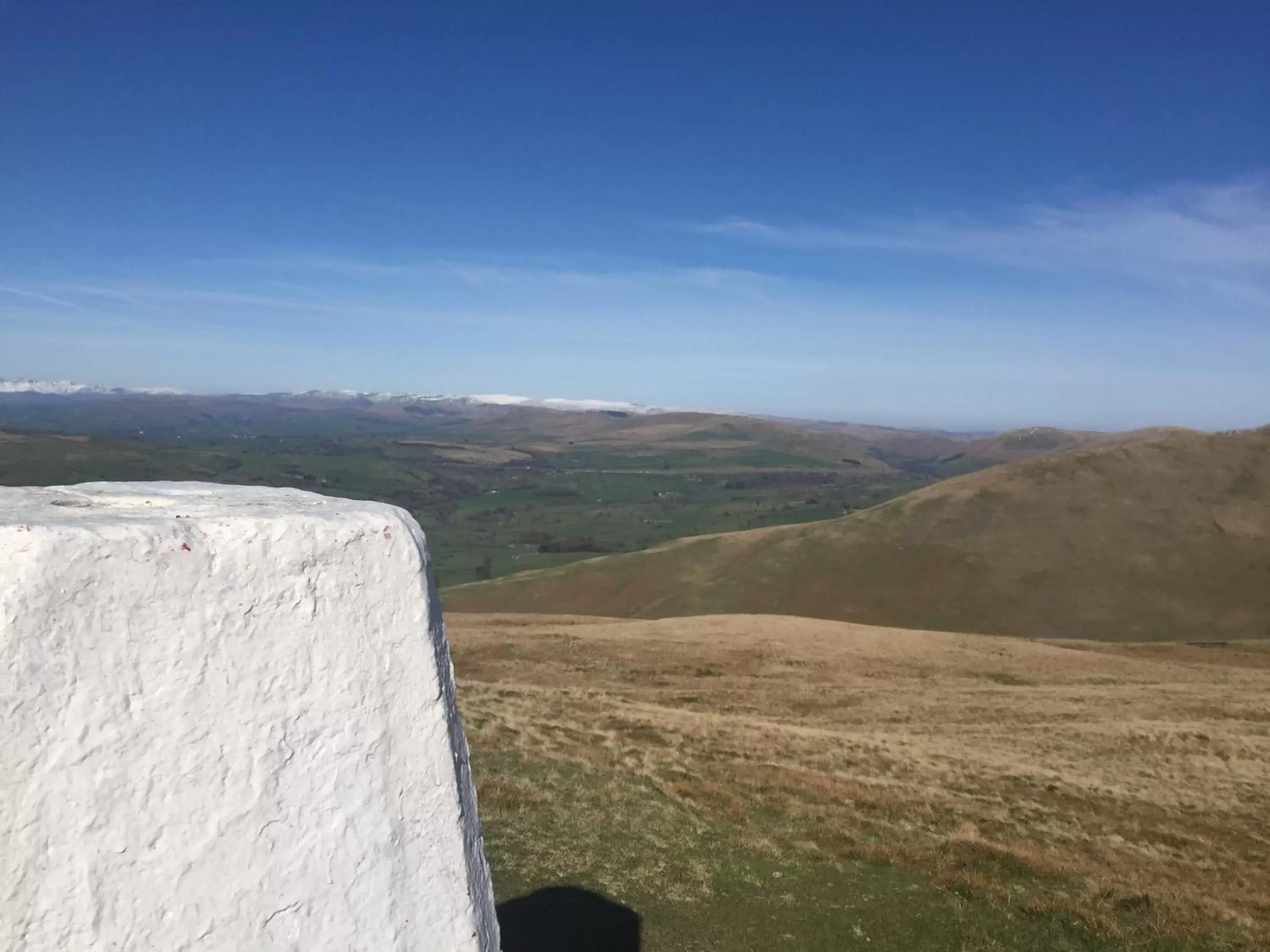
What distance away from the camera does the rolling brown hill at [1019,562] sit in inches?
3243

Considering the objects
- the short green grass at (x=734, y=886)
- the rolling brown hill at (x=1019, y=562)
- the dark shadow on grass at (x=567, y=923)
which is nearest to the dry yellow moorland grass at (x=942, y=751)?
the short green grass at (x=734, y=886)

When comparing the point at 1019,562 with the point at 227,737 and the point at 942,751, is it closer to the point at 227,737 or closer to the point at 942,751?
the point at 942,751

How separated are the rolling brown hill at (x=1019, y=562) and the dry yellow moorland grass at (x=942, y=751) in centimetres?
3798

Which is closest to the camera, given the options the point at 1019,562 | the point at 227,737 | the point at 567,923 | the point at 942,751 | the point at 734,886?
the point at 227,737

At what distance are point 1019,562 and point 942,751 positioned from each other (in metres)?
75.7

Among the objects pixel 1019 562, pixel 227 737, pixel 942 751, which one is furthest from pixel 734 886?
pixel 1019 562

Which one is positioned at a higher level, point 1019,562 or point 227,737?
point 227,737

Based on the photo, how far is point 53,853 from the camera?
476 cm

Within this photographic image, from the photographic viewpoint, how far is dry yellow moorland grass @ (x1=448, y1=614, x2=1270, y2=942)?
55.7 feet

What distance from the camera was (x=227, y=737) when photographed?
17.2ft

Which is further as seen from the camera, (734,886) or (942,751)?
(942,751)

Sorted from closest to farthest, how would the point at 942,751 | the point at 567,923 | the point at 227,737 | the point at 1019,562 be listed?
the point at 227,737 → the point at 567,923 → the point at 942,751 → the point at 1019,562

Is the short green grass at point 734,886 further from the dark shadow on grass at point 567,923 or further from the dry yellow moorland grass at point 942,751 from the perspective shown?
the dry yellow moorland grass at point 942,751

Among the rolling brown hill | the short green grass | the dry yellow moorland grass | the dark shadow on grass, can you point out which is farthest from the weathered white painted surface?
the rolling brown hill
